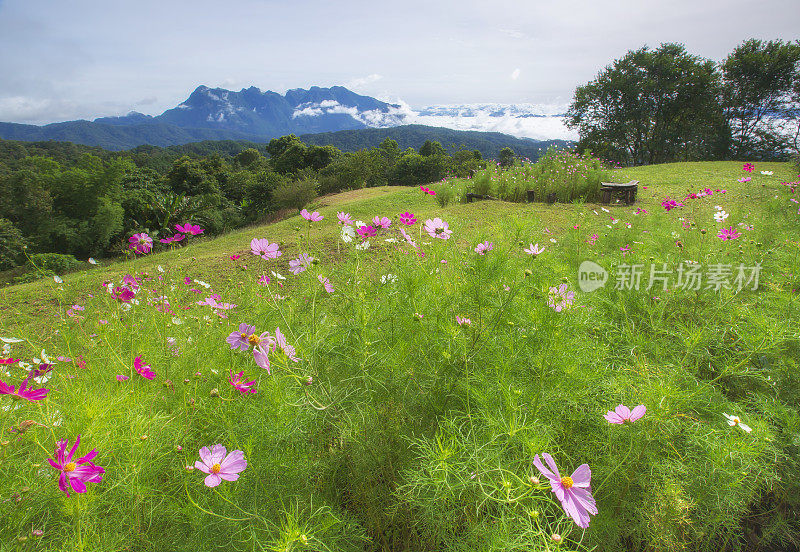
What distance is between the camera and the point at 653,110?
18031 millimetres

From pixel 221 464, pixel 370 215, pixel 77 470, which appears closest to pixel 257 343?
pixel 221 464

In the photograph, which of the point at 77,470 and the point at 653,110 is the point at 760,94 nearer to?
the point at 653,110

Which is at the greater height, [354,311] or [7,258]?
[354,311]

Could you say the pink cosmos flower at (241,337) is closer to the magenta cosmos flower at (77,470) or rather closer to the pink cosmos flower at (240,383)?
the pink cosmos flower at (240,383)

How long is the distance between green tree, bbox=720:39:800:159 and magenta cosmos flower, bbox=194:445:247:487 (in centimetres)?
2365

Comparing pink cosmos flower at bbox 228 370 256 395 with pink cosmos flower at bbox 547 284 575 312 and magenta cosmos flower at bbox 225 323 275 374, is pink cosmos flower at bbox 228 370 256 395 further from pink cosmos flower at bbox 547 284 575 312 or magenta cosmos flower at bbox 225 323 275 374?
pink cosmos flower at bbox 547 284 575 312

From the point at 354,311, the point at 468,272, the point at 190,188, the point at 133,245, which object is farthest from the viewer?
the point at 190,188

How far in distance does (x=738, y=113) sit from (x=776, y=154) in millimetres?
2605

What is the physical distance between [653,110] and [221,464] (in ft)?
76.7

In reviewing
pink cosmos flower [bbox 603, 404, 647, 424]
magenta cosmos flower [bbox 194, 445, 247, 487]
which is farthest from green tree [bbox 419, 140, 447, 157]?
magenta cosmos flower [bbox 194, 445, 247, 487]

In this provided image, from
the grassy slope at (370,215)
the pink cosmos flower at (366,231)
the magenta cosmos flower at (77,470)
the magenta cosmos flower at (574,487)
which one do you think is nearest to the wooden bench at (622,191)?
the grassy slope at (370,215)

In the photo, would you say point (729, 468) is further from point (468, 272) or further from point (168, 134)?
point (168, 134)

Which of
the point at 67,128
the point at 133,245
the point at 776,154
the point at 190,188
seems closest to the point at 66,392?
the point at 133,245

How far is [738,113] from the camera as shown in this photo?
1719cm
